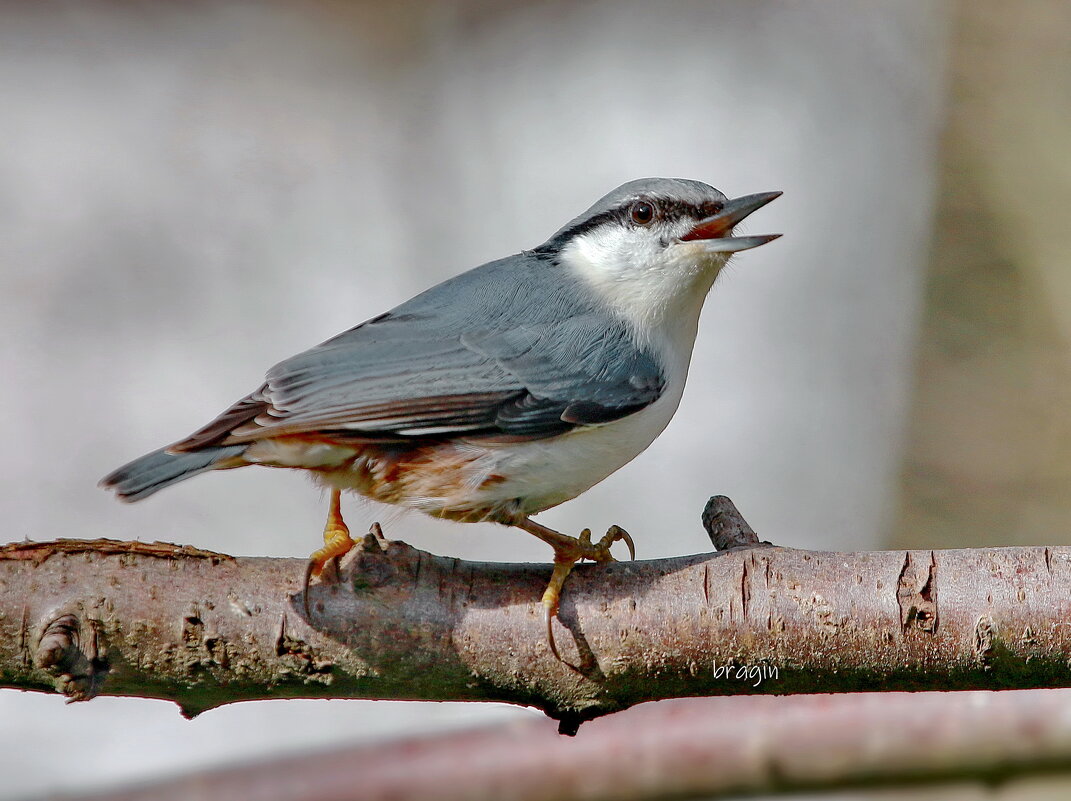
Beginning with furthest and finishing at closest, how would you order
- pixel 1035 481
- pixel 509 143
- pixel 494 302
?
pixel 509 143 → pixel 1035 481 → pixel 494 302

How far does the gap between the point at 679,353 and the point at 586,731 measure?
0.96 meters

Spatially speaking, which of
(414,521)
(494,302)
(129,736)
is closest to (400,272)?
(414,521)

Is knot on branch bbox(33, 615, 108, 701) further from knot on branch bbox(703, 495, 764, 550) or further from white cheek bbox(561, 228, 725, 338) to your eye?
white cheek bbox(561, 228, 725, 338)

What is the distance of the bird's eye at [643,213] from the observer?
2592 millimetres

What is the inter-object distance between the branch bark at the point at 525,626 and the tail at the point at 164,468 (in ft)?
0.54

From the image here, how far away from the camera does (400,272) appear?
15.8 feet

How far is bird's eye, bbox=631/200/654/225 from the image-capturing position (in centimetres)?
259

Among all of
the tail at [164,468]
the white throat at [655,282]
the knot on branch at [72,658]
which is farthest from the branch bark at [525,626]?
the white throat at [655,282]

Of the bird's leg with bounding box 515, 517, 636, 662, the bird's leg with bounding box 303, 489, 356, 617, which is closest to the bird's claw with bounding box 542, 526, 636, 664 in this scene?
the bird's leg with bounding box 515, 517, 636, 662

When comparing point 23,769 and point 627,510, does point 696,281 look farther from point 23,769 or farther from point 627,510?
point 23,769

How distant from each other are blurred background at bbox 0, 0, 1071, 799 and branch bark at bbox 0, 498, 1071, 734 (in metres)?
2.39

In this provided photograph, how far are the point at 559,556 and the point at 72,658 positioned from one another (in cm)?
84

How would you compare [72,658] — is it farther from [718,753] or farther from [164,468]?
[718,753]

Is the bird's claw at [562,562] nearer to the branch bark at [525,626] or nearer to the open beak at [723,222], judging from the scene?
the branch bark at [525,626]
